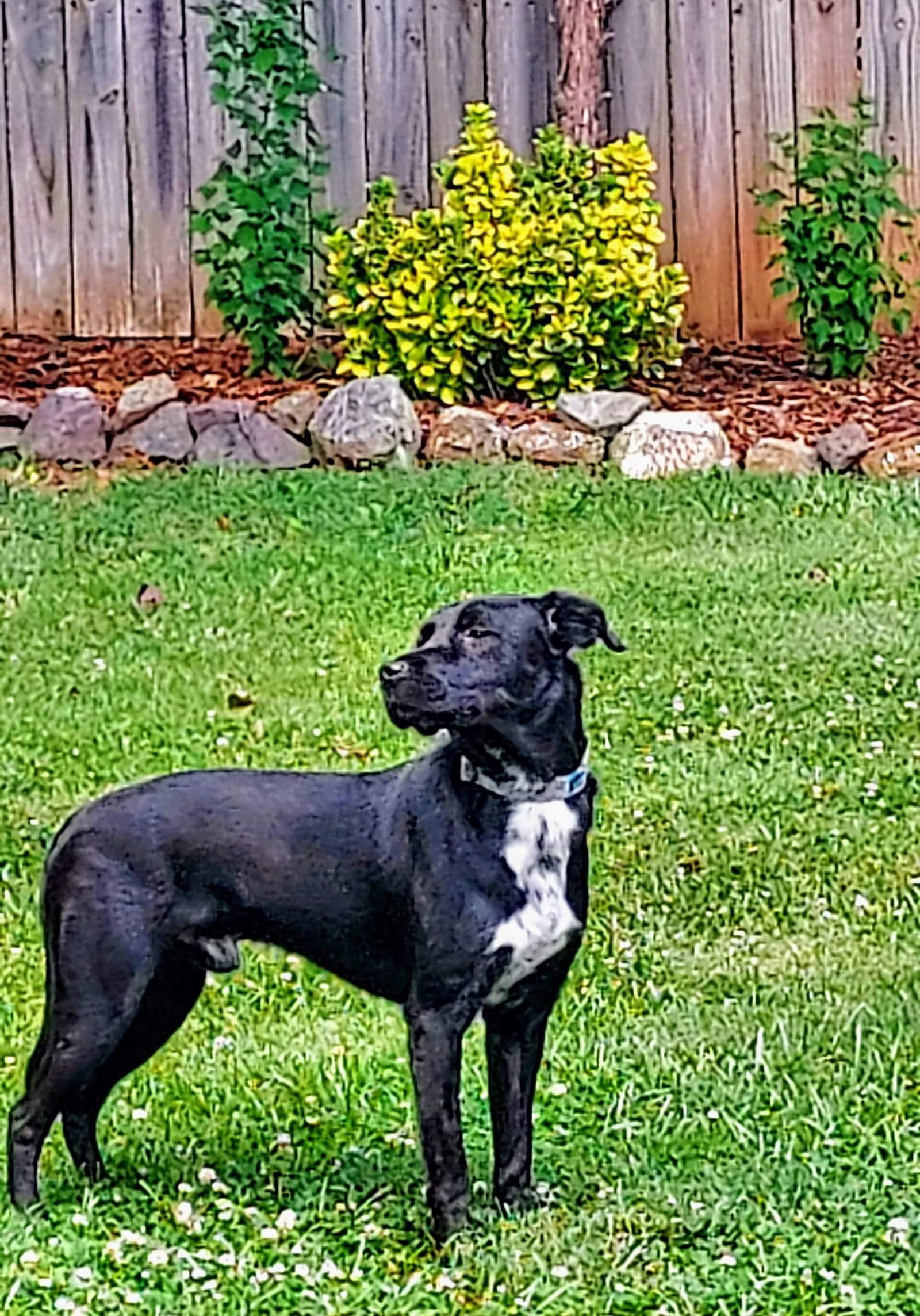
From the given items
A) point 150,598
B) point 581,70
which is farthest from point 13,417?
point 581,70

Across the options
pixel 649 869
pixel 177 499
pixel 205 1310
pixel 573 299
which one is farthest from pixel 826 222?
pixel 205 1310

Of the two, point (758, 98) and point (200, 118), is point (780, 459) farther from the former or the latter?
point (200, 118)

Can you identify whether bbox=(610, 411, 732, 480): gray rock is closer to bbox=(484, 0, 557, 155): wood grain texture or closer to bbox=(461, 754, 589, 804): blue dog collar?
bbox=(484, 0, 557, 155): wood grain texture

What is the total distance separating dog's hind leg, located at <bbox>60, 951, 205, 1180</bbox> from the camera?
4.34 m

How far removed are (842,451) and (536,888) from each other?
18.8 feet

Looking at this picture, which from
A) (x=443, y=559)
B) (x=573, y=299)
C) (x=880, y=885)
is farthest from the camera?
(x=573, y=299)

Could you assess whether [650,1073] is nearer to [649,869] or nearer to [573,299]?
[649,869]

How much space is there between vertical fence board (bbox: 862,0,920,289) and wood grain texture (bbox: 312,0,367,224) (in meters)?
2.23

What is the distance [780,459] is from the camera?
952 centimetres

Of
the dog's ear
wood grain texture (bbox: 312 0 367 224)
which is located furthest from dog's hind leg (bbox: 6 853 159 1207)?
wood grain texture (bbox: 312 0 367 224)

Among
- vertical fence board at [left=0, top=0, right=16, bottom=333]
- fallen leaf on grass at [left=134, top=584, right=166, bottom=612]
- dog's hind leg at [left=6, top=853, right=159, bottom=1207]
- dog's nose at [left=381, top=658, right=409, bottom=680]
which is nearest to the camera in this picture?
dog's nose at [left=381, top=658, right=409, bottom=680]

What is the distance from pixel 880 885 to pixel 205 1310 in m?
2.59

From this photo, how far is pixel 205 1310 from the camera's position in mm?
3926

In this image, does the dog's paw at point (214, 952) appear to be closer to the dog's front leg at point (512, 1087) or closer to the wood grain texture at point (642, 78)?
the dog's front leg at point (512, 1087)
